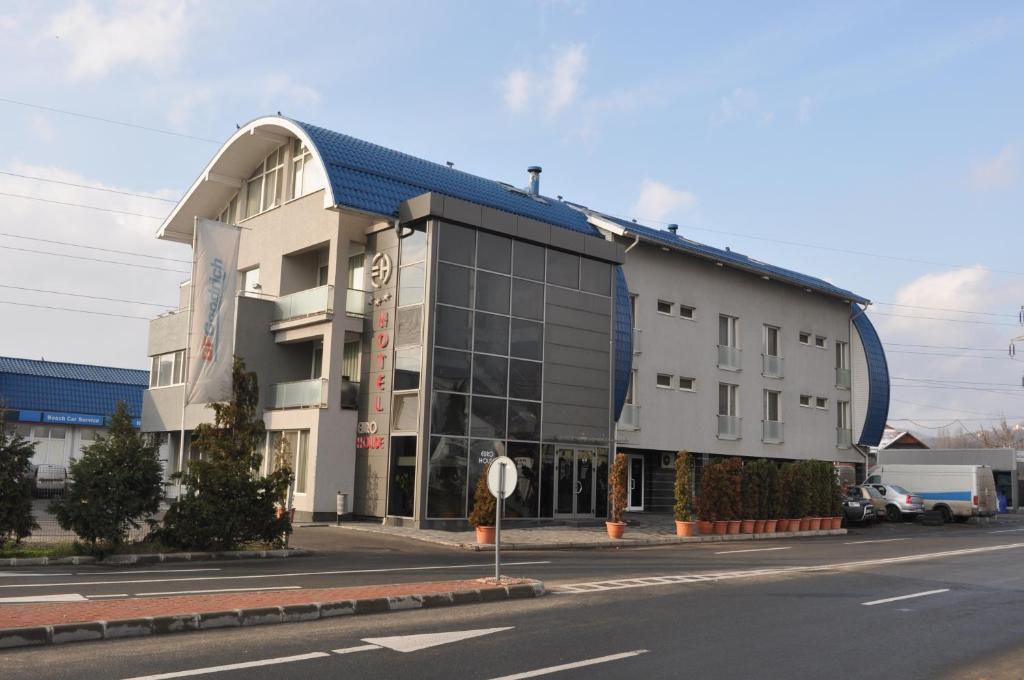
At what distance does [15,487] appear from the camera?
1539 centimetres

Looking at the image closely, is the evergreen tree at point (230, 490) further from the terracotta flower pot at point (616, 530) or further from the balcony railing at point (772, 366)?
the balcony railing at point (772, 366)

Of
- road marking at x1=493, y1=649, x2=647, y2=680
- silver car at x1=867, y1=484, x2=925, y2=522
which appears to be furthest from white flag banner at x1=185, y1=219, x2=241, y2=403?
silver car at x1=867, y1=484, x2=925, y2=522

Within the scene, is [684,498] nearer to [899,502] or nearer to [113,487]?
[899,502]

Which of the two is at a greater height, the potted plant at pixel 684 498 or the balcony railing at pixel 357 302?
the balcony railing at pixel 357 302

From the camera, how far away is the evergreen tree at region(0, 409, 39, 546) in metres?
15.3

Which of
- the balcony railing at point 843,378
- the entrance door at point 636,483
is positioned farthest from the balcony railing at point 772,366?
the entrance door at point 636,483

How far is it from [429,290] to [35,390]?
103 feet

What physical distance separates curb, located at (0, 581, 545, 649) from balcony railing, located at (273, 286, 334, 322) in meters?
15.8

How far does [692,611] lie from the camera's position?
10891mm

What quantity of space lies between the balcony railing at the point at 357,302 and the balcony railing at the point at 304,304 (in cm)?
66

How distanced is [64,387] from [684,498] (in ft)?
119

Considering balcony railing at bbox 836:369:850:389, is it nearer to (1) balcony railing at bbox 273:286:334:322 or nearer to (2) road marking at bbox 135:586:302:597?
(1) balcony railing at bbox 273:286:334:322

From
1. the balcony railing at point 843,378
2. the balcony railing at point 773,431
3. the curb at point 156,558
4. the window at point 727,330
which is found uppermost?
the window at point 727,330

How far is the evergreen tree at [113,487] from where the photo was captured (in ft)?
50.7
